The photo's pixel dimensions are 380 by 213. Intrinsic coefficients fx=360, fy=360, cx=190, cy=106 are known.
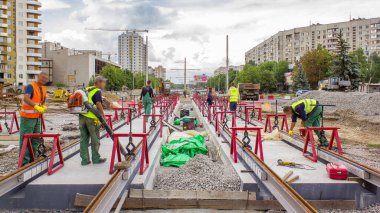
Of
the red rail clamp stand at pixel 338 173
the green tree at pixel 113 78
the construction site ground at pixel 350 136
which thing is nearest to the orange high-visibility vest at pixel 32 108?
the construction site ground at pixel 350 136

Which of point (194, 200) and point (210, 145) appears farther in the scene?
point (210, 145)

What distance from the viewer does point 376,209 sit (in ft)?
17.4

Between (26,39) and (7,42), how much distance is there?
492 cm

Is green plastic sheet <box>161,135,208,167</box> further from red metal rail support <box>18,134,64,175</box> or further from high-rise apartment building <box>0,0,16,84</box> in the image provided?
high-rise apartment building <box>0,0,16,84</box>

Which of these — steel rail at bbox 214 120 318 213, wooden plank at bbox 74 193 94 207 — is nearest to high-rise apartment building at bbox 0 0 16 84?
wooden plank at bbox 74 193 94 207

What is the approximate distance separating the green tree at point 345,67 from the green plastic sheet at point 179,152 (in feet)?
131

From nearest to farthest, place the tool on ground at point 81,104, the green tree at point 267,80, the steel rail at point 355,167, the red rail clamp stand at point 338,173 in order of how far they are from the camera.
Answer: the steel rail at point 355,167 → the red rail clamp stand at point 338,173 → the tool on ground at point 81,104 → the green tree at point 267,80

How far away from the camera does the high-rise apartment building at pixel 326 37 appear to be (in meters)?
96.1

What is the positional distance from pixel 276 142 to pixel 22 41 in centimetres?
7403

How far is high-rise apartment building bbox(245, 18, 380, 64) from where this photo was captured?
96.1 m

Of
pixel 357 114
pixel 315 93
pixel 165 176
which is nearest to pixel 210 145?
pixel 165 176

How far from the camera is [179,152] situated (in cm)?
866

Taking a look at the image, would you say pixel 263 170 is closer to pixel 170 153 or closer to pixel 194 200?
pixel 194 200

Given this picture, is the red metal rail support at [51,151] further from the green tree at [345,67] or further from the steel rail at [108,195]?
the green tree at [345,67]
